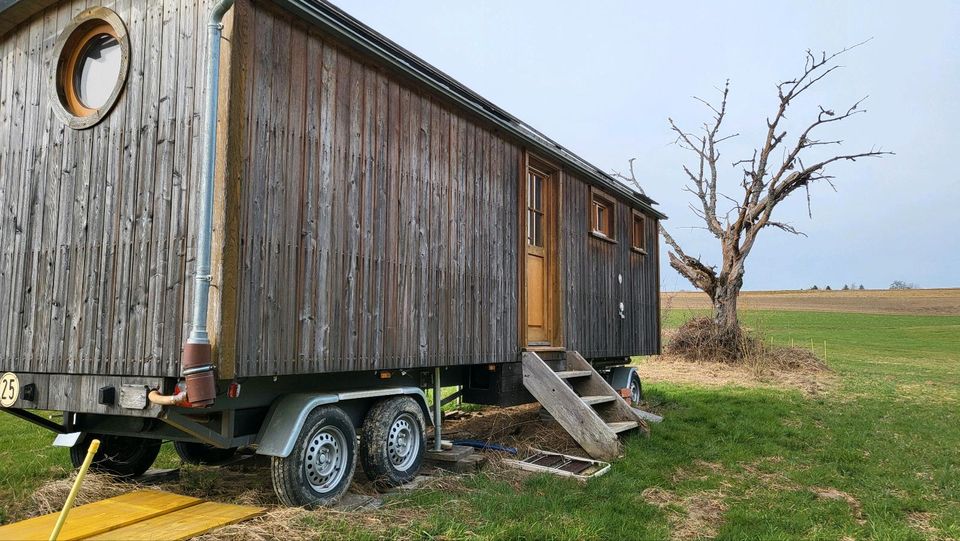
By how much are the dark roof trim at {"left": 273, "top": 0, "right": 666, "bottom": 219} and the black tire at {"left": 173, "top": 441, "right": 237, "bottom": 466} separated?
11.9ft

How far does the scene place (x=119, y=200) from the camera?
463 cm

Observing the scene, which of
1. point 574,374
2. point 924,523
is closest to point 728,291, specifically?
point 574,374

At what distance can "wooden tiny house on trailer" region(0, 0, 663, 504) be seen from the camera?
418cm

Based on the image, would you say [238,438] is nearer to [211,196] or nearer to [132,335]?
[132,335]

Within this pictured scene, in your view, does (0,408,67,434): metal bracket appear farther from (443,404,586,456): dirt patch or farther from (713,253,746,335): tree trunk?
(713,253,746,335): tree trunk

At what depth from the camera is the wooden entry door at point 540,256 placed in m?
8.32

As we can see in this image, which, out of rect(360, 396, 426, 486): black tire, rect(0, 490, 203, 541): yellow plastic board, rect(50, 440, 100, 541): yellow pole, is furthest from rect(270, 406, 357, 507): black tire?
rect(50, 440, 100, 541): yellow pole

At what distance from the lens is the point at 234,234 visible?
162 inches

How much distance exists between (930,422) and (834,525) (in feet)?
20.9

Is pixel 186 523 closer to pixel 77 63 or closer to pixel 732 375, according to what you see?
pixel 77 63

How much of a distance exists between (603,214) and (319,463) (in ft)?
22.5

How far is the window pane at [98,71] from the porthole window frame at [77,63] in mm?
28

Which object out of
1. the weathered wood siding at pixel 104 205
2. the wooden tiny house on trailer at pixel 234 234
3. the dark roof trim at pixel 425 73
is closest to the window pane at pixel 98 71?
the wooden tiny house on trailer at pixel 234 234

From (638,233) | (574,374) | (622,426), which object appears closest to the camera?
(622,426)
